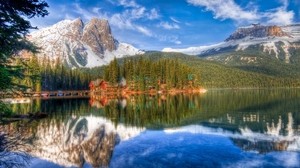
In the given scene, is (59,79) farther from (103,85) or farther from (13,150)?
(13,150)

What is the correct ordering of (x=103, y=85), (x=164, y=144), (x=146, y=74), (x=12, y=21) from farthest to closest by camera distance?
(x=146, y=74) < (x=103, y=85) < (x=164, y=144) < (x=12, y=21)

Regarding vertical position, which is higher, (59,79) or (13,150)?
(59,79)

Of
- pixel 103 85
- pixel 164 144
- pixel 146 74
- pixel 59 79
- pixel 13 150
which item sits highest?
pixel 146 74

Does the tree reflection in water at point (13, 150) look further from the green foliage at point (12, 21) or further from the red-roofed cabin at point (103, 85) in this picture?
the red-roofed cabin at point (103, 85)

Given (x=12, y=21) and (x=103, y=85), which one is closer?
(x=12, y=21)

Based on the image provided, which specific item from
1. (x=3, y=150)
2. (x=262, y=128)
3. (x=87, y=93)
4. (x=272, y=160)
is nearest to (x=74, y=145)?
(x=3, y=150)

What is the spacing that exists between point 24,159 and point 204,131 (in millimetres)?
18921

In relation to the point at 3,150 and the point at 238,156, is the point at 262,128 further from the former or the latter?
the point at 3,150

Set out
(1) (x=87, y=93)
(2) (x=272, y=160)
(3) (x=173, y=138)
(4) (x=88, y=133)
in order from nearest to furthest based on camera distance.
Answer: (2) (x=272, y=160) → (3) (x=173, y=138) → (4) (x=88, y=133) → (1) (x=87, y=93)

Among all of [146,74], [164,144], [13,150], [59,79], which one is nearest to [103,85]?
[146,74]

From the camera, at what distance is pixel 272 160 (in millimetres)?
21422

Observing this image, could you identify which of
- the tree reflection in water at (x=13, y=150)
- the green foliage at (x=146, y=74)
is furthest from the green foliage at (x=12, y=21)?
the green foliage at (x=146, y=74)

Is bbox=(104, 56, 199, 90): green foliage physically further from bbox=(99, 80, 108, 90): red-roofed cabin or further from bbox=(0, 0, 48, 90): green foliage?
bbox=(0, 0, 48, 90): green foliage

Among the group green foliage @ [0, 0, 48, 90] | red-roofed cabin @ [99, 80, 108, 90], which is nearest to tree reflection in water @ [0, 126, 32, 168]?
green foliage @ [0, 0, 48, 90]
